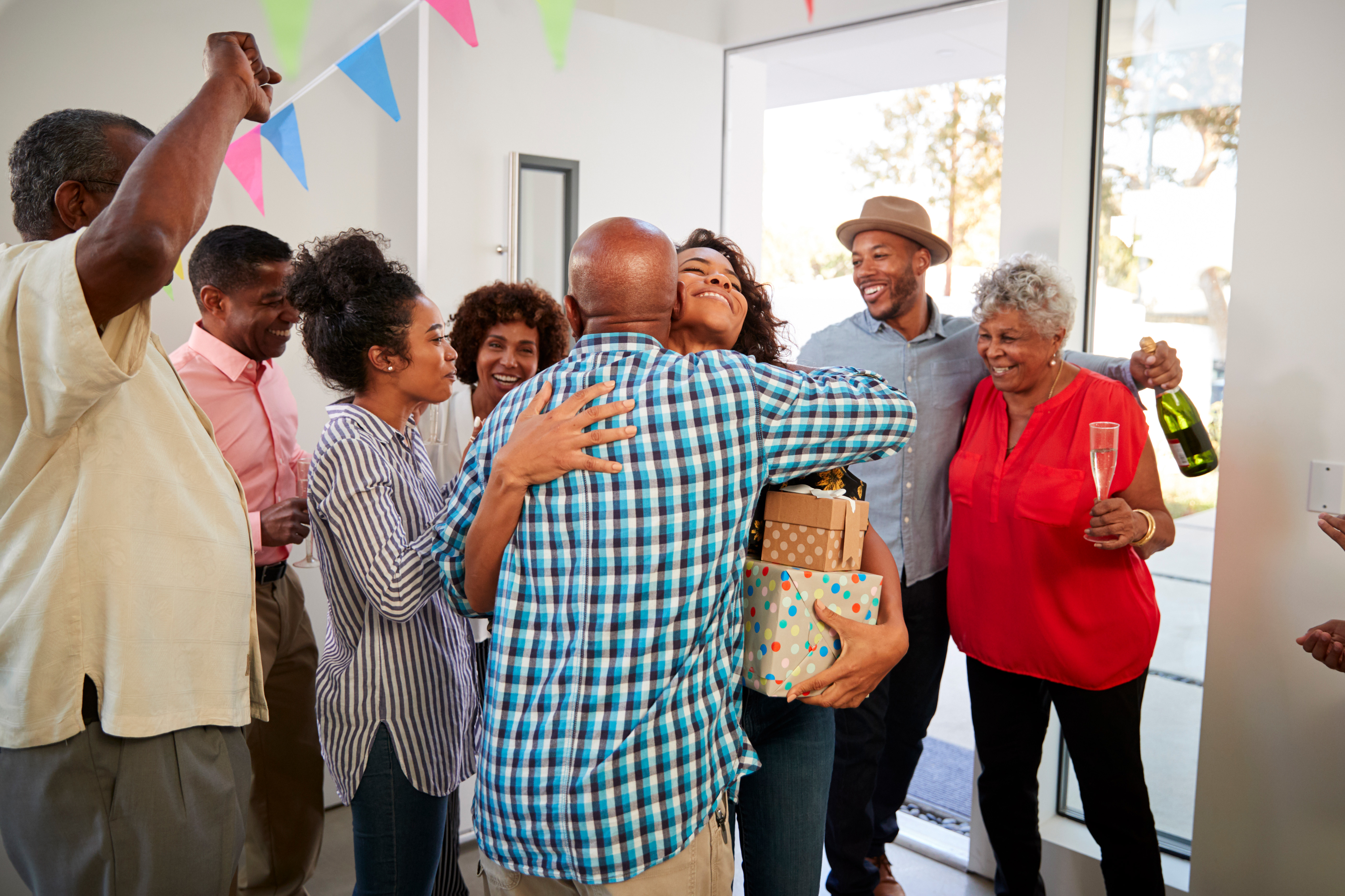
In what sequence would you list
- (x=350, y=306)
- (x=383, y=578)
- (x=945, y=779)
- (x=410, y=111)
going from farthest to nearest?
(x=945, y=779)
(x=410, y=111)
(x=350, y=306)
(x=383, y=578)

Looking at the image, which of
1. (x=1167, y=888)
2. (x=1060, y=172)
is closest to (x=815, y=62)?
(x=1060, y=172)

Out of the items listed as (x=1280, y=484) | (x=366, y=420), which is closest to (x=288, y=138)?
(x=366, y=420)

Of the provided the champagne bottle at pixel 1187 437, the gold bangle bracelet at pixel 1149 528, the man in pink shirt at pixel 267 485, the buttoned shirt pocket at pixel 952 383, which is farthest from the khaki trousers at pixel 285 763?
the champagne bottle at pixel 1187 437

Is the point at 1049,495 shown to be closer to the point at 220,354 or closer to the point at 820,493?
the point at 820,493

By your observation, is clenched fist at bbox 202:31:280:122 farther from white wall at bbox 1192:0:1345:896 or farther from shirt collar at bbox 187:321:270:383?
white wall at bbox 1192:0:1345:896

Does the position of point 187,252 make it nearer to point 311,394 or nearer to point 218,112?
point 311,394

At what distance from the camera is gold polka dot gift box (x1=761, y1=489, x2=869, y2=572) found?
133 cm

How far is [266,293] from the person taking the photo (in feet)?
7.57

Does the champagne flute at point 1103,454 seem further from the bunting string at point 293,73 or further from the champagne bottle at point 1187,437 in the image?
the bunting string at point 293,73

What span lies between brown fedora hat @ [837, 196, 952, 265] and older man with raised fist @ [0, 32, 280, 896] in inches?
71.9

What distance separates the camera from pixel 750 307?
186 centimetres

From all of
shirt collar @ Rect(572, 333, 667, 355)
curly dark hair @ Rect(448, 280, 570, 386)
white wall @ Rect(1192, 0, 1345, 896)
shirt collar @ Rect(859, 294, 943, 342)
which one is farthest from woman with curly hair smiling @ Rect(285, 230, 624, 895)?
white wall @ Rect(1192, 0, 1345, 896)

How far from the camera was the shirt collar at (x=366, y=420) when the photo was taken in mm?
1621

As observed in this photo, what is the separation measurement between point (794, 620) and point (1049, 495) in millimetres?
1148
